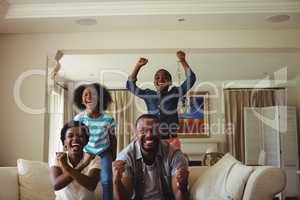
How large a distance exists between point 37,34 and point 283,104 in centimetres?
519

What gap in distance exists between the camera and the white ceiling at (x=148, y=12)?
3.23 m

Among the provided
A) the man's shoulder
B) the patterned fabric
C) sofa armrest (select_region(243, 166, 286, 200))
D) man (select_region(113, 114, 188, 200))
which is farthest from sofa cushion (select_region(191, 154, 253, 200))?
the patterned fabric

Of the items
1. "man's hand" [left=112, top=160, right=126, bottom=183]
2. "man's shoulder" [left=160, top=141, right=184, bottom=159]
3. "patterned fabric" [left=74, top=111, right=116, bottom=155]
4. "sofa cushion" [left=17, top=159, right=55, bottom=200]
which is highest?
"patterned fabric" [left=74, top=111, right=116, bottom=155]

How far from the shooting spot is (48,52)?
12.3ft

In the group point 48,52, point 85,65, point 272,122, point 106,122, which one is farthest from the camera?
point 272,122

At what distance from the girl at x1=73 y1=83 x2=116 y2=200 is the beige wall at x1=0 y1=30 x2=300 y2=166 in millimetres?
960

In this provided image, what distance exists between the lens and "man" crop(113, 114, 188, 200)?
2.62m

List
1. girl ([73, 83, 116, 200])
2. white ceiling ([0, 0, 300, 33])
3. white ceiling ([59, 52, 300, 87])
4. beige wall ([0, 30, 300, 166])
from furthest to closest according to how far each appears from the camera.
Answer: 1. white ceiling ([59, 52, 300, 87])
2. beige wall ([0, 30, 300, 166])
3. white ceiling ([0, 0, 300, 33])
4. girl ([73, 83, 116, 200])

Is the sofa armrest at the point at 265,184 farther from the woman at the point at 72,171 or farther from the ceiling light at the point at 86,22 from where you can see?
the ceiling light at the point at 86,22

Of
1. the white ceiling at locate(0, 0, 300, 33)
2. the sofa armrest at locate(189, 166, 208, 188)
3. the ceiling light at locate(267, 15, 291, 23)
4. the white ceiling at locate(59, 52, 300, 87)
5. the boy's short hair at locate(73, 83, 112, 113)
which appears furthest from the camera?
the white ceiling at locate(59, 52, 300, 87)

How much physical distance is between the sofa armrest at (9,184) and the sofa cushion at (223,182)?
1.59m

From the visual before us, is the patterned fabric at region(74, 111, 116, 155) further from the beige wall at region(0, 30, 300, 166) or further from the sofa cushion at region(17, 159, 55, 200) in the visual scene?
the beige wall at region(0, 30, 300, 166)

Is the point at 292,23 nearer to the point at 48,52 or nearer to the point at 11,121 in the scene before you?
the point at 48,52

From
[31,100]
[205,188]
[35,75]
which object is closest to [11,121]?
[31,100]
